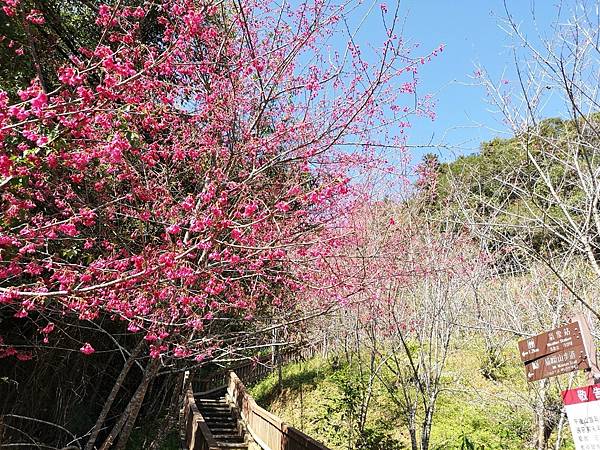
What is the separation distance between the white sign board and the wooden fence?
2.70m

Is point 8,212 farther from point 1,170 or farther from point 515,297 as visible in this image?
point 515,297

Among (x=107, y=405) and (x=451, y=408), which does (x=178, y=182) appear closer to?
(x=107, y=405)

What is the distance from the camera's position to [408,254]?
277 inches

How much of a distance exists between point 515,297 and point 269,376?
34.8 feet

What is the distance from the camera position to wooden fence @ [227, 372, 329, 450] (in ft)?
20.0

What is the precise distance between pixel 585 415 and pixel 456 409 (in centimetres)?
813

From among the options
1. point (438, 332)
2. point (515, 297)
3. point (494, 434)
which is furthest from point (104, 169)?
point (494, 434)

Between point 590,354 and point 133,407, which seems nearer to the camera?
point 590,354

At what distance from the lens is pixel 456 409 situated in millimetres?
10688

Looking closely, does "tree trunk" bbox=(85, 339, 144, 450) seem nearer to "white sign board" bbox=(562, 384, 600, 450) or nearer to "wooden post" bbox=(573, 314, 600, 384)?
"white sign board" bbox=(562, 384, 600, 450)

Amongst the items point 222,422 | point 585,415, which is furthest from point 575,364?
point 222,422

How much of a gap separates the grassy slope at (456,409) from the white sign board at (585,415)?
4.65 meters

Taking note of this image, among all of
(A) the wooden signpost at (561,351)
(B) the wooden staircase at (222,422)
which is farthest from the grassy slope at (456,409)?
(A) the wooden signpost at (561,351)

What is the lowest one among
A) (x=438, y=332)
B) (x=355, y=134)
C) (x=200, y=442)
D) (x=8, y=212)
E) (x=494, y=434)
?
(x=494, y=434)
